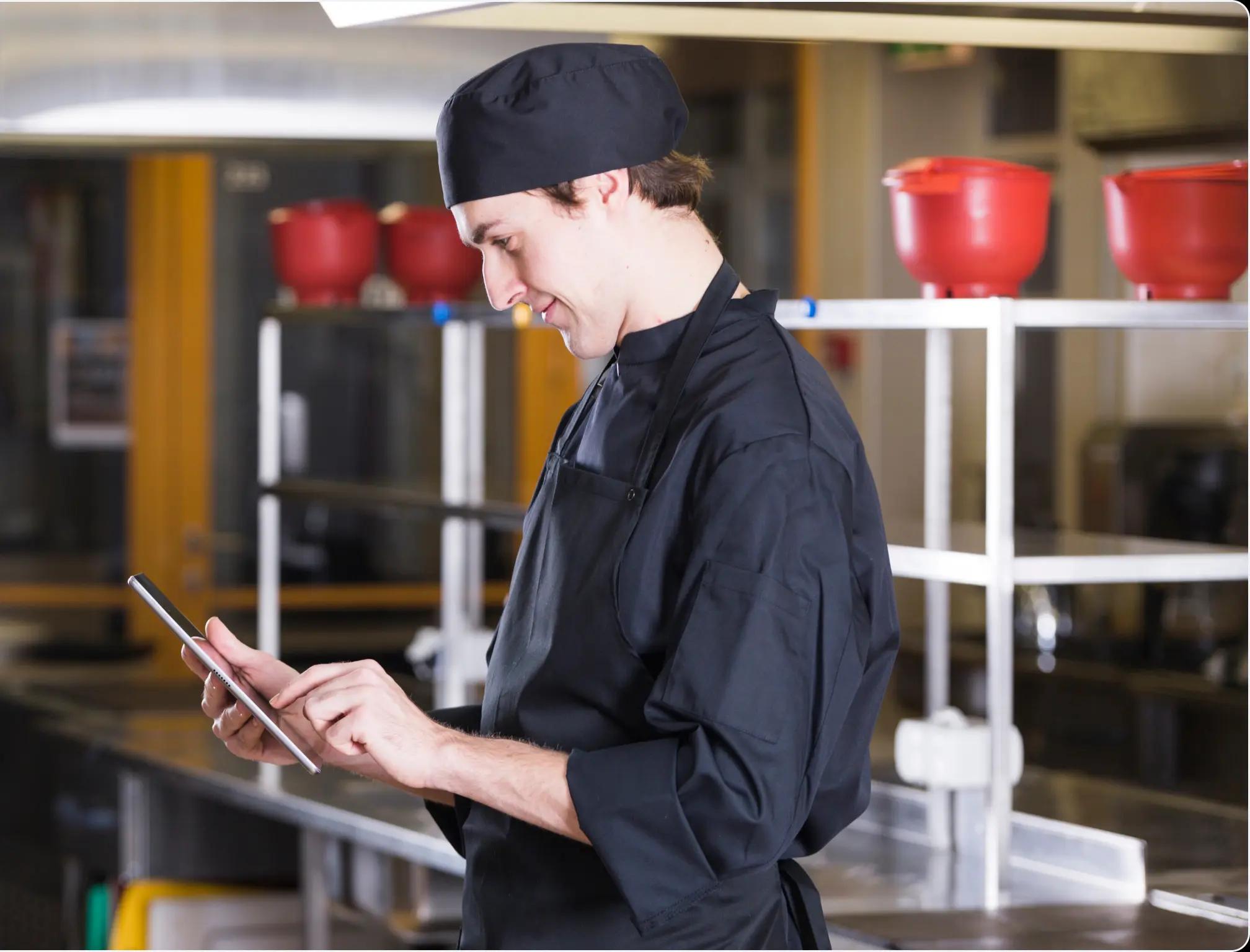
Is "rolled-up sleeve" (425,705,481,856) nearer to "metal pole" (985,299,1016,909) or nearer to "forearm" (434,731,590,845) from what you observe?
"forearm" (434,731,590,845)

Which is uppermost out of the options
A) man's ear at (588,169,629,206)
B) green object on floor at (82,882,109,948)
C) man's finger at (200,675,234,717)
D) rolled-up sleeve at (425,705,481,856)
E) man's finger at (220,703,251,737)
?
man's ear at (588,169,629,206)

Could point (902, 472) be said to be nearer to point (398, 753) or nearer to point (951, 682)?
point (951, 682)

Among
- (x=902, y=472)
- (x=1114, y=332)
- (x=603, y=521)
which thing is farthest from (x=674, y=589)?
(x=902, y=472)

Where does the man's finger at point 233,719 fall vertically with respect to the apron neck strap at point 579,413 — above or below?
below

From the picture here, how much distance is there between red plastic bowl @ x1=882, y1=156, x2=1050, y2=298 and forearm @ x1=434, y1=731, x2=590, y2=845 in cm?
100

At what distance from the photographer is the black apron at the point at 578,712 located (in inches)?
51.9

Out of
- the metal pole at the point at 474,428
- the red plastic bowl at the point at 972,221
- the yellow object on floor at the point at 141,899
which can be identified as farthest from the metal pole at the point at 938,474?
the yellow object on floor at the point at 141,899

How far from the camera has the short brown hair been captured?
52.4 inches

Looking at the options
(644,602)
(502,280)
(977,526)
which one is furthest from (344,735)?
(977,526)

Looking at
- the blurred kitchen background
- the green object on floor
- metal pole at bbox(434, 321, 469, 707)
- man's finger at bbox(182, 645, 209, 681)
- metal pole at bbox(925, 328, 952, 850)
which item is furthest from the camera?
the blurred kitchen background

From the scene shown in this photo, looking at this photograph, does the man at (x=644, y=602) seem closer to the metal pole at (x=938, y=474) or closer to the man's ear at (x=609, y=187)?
the man's ear at (x=609, y=187)

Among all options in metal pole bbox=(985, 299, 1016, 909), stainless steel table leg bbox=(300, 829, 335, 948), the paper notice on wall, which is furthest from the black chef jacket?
the paper notice on wall

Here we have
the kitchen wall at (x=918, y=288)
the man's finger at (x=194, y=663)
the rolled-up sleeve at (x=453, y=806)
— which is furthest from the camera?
the kitchen wall at (x=918, y=288)

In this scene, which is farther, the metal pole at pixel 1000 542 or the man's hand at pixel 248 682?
the metal pole at pixel 1000 542
